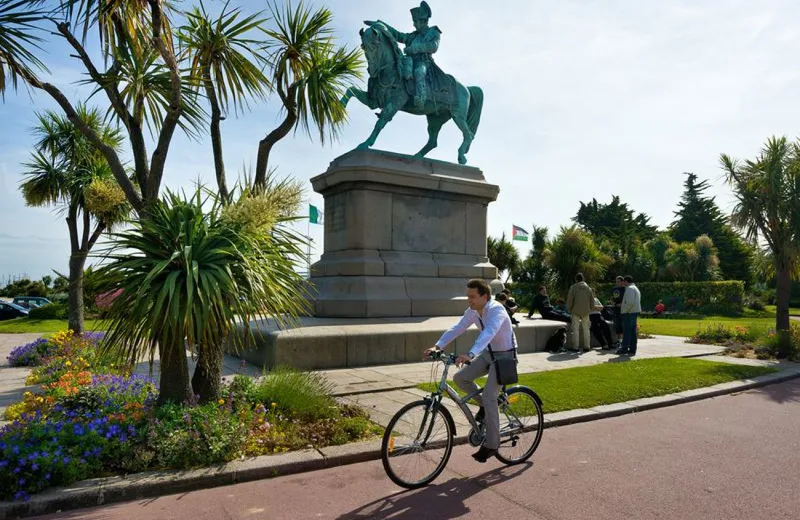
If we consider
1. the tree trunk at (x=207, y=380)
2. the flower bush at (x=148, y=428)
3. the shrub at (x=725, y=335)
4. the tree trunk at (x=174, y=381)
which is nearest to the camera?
the flower bush at (x=148, y=428)

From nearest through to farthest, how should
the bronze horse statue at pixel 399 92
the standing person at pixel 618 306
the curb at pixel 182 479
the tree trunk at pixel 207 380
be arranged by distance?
the curb at pixel 182 479 < the tree trunk at pixel 207 380 < the bronze horse statue at pixel 399 92 < the standing person at pixel 618 306

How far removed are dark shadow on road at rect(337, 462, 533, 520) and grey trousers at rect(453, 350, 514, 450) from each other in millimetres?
330

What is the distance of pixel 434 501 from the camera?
4.61 m

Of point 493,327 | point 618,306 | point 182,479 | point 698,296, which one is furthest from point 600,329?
point 698,296

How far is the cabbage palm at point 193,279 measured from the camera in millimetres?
5148

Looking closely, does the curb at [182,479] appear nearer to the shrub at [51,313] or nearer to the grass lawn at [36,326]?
the grass lawn at [36,326]

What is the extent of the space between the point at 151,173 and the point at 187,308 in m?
2.57

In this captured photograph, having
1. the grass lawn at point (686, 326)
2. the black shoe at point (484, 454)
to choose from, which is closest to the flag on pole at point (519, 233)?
the grass lawn at point (686, 326)

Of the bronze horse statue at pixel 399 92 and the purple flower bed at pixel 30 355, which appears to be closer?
the purple flower bed at pixel 30 355

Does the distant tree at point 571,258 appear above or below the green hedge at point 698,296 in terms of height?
above

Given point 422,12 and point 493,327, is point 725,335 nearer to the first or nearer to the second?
point 422,12

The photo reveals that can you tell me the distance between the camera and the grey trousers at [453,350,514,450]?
521cm

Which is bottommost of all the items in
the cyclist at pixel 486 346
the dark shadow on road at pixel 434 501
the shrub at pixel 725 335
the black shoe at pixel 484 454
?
the dark shadow on road at pixel 434 501

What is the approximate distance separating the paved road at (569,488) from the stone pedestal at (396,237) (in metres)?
6.78
